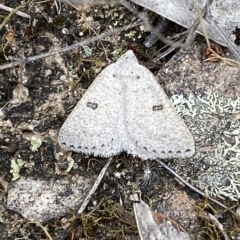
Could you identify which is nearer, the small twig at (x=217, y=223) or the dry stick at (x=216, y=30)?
the dry stick at (x=216, y=30)

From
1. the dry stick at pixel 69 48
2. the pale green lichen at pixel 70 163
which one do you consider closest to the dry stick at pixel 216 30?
the dry stick at pixel 69 48

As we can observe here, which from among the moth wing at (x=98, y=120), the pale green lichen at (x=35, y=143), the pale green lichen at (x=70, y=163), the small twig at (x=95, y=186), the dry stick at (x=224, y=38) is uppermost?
the dry stick at (x=224, y=38)

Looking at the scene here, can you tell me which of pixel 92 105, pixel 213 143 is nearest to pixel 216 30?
pixel 213 143

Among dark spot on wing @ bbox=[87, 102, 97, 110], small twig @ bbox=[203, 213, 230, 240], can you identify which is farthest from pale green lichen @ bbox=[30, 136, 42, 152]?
small twig @ bbox=[203, 213, 230, 240]

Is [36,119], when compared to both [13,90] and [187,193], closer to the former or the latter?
[13,90]

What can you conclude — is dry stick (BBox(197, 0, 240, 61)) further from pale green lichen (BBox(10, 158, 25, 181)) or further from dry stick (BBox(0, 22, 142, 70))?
pale green lichen (BBox(10, 158, 25, 181))

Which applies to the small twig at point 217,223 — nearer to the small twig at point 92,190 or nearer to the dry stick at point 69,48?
the small twig at point 92,190

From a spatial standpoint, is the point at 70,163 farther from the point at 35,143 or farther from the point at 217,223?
the point at 217,223

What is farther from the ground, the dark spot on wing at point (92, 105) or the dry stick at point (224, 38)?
the dry stick at point (224, 38)
